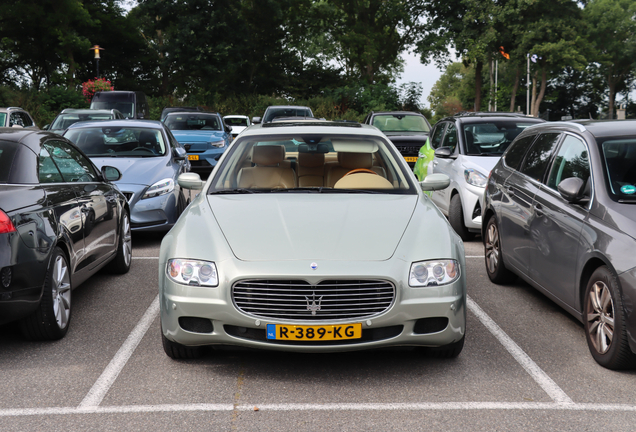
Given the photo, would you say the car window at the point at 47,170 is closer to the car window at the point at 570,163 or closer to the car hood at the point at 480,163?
the car window at the point at 570,163

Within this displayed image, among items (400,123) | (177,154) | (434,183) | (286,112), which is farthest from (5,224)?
(286,112)

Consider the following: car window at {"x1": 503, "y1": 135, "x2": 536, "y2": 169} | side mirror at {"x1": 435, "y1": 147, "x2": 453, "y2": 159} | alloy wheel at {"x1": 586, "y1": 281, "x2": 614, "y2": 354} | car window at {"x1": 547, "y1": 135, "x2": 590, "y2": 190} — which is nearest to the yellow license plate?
alloy wheel at {"x1": 586, "y1": 281, "x2": 614, "y2": 354}

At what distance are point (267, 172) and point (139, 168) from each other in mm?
4218

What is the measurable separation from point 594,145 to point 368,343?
2436mm

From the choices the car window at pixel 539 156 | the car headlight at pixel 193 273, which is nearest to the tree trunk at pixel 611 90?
the car window at pixel 539 156

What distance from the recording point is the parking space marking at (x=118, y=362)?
13.2ft

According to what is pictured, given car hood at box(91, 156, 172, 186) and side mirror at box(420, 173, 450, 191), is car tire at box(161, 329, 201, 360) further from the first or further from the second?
car hood at box(91, 156, 172, 186)

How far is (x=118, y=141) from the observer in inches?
404

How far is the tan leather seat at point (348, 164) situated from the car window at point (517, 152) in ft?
5.50

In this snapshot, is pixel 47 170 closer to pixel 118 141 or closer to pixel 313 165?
pixel 313 165

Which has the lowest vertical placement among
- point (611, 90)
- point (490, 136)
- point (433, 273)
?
point (611, 90)

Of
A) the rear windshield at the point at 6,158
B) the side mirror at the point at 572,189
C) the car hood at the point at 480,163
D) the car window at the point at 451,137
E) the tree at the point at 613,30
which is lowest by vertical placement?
the car hood at the point at 480,163

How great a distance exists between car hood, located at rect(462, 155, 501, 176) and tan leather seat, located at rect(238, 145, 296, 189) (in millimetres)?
4015

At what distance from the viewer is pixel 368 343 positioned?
4152 millimetres
